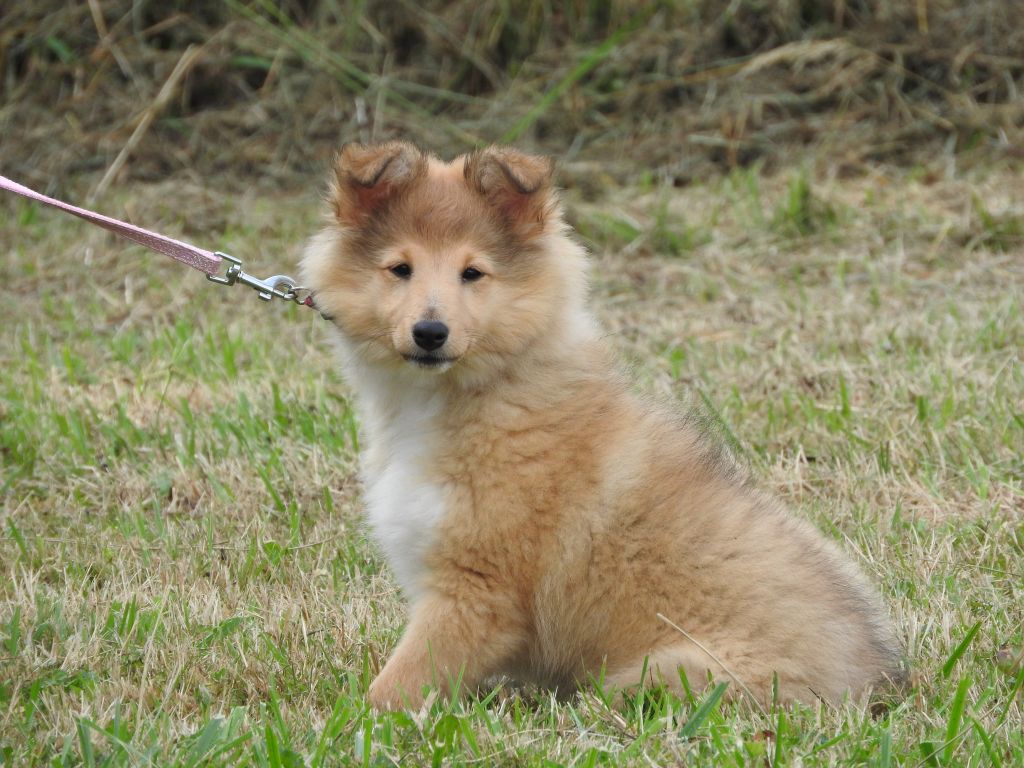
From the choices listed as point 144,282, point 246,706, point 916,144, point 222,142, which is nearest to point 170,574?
point 246,706

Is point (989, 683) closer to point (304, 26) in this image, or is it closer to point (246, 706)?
point (246, 706)

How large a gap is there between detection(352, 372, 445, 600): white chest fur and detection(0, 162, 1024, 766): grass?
31cm

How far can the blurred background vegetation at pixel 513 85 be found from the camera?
924cm

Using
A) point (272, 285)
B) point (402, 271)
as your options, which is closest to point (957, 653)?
point (402, 271)

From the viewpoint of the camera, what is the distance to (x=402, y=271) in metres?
3.54

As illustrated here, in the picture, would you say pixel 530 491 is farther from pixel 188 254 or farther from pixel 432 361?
pixel 188 254

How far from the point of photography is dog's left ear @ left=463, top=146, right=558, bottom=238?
11.7ft

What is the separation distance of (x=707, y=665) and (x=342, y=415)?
2591mm

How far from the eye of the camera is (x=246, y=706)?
3316 mm

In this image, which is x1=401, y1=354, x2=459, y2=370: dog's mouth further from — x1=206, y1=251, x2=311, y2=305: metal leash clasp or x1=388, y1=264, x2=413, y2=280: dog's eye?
x1=206, y1=251, x2=311, y2=305: metal leash clasp

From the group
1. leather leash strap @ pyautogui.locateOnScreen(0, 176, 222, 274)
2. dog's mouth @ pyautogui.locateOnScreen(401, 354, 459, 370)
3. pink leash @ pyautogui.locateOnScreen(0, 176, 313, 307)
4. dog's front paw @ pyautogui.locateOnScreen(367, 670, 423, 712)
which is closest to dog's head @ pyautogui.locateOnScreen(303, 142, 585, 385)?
dog's mouth @ pyautogui.locateOnScreen(401, 354, 459, 370)

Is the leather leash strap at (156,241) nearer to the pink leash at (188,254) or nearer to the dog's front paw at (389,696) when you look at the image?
the pink leash at (188,254)

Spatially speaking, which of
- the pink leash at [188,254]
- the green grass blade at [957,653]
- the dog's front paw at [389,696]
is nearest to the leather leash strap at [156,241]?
the pink leash at [188,254]

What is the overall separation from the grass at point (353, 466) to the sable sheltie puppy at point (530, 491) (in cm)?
14
